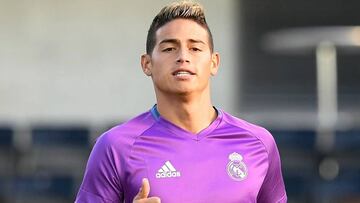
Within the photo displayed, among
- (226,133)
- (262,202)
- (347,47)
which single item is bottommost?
(262,202)

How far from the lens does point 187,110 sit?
3.04 meters

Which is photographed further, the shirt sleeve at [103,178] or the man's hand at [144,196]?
the shirt sleeve at [103,178]

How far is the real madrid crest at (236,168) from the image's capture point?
2.99m

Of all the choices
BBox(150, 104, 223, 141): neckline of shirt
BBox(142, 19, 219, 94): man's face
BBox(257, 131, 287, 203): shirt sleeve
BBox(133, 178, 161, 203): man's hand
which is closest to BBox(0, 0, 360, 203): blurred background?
BBox(257, 131, 287, 203): shirt sleeve

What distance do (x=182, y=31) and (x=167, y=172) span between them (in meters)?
0.44

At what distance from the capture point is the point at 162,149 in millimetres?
3037

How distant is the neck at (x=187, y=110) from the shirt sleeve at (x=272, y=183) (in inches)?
9.0

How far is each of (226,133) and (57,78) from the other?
27.6 ft

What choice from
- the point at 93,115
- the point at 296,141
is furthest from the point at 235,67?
the point at 296,141

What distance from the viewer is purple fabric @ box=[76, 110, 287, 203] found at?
2.95 metres

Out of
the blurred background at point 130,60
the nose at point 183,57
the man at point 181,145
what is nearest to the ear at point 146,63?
the man at point 181,145

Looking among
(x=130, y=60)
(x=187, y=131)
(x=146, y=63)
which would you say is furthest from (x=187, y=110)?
(x=130, y=60)

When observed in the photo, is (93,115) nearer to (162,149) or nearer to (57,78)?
(57,78)

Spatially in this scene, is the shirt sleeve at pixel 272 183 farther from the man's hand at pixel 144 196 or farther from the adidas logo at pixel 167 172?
the man's hand at pixel 144 196
